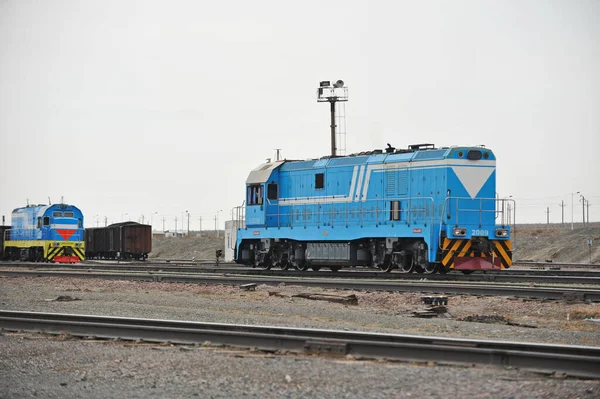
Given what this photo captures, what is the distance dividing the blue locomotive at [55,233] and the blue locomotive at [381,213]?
47.8 ft

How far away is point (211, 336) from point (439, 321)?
4.81 m

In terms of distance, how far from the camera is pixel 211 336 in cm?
1088

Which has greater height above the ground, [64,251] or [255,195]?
[255,195]

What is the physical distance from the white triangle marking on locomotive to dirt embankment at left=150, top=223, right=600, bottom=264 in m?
14.0

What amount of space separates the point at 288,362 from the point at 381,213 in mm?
18038

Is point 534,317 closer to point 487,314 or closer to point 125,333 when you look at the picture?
point 487,314

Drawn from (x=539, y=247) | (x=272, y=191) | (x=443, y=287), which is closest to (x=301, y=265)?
(x=272, y=191)

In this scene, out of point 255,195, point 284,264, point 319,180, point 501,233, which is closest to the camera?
point 501,233

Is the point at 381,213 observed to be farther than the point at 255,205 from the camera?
No

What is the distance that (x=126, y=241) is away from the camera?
53.9 m

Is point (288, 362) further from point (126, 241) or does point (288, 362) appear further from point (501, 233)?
point (126, 241)

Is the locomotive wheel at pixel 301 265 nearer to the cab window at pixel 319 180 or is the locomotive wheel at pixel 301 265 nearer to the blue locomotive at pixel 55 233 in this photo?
the cab window at pixel 319 180

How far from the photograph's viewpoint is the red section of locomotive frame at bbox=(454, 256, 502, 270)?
79.7 ft

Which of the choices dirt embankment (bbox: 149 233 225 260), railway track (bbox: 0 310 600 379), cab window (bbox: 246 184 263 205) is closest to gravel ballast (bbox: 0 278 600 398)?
railway track (bbox: 0 310 600 379)
